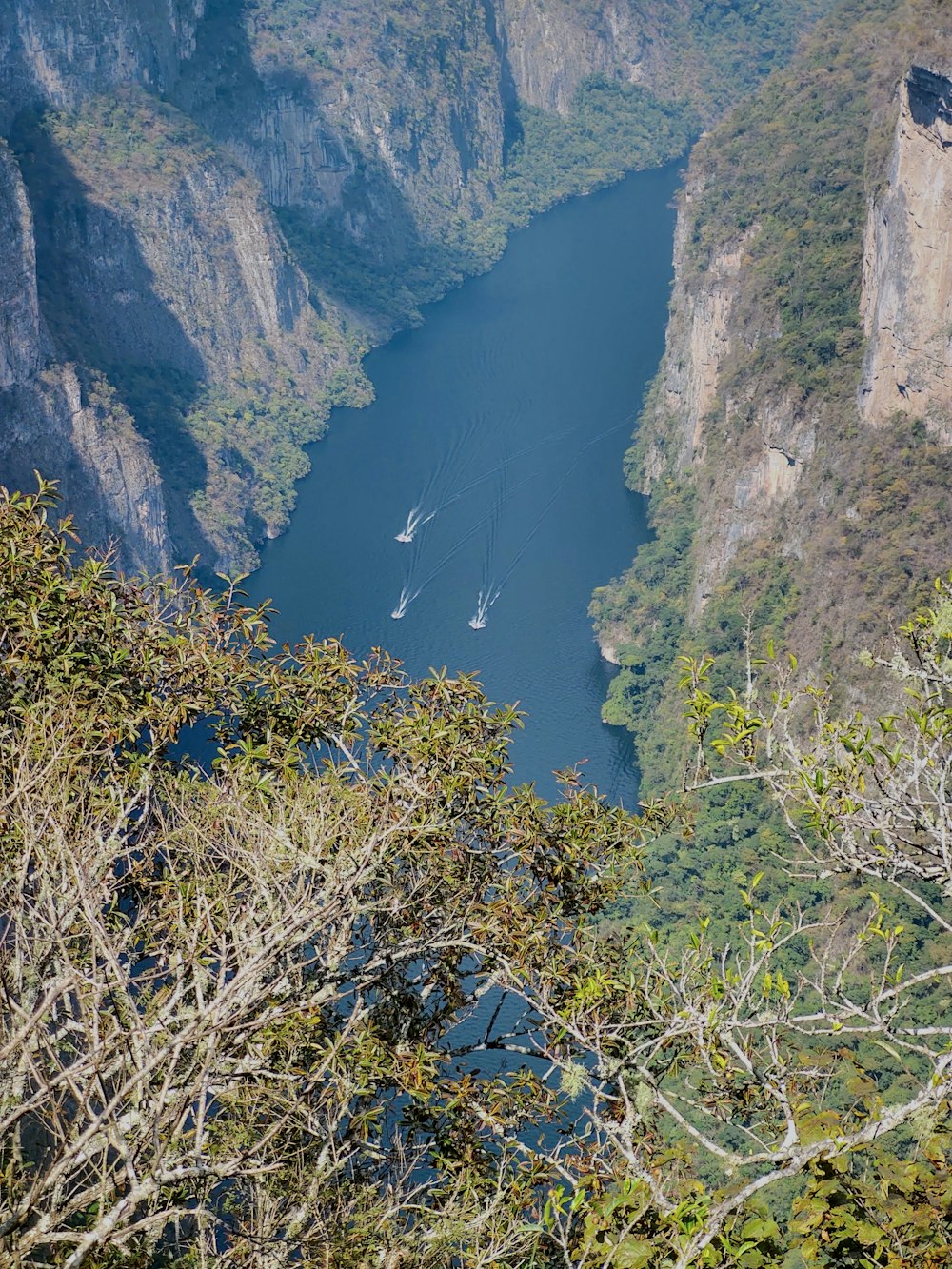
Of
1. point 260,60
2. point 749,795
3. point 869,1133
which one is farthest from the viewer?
point 260,60

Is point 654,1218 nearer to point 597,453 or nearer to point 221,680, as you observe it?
point 221,680

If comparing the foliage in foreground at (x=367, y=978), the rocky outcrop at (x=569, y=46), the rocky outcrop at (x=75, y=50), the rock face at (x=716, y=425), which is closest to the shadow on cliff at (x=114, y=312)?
the rocky outcrop at (x=75, y=50)

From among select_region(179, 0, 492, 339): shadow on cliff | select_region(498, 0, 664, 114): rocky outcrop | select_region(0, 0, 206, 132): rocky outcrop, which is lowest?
select_region(0, 0, 206, 132): rocky outcrop

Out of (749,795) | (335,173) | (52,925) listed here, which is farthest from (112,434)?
(52,925)

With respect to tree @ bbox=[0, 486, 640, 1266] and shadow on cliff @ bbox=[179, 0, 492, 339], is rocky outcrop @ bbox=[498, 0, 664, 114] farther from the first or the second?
tree @ bbox=[0, 486, 640, 1266]

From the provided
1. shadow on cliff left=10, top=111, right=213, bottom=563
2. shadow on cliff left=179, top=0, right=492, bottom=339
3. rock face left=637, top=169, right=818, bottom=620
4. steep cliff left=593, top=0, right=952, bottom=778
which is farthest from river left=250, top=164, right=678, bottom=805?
shadow on cliff left=10, top=111, right=213, bottom=563

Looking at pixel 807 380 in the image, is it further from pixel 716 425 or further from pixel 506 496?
pixel 506 496
